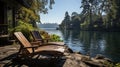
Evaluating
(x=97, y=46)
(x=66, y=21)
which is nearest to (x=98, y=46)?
(x=97, y=46)

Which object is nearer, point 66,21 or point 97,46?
point 97,46

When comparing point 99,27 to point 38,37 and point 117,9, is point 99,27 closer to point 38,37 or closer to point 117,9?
point 117,9

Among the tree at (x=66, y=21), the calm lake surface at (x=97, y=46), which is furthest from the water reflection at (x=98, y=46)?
the tree at (x=66, y=21)

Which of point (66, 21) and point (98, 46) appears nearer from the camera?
point (98, 46)

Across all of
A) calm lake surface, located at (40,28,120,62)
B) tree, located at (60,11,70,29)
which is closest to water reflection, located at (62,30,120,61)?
calm lake surface, located at (40,28,120,62)

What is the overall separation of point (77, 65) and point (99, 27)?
9485cm

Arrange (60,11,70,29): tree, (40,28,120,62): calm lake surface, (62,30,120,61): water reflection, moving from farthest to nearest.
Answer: (60,11,70,29): tree → (62,30,120,61): water reflection → (40,28,120,62): calm lake surface

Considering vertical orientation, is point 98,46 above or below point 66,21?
below

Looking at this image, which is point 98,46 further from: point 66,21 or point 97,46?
point 66,21

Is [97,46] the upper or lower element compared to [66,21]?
lower

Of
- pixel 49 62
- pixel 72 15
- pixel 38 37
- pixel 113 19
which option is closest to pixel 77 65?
pixel 49 62

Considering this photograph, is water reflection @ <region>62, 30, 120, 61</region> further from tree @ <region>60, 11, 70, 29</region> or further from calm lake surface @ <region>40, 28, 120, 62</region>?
tree @ <region>60, 11, 70, 29</region>

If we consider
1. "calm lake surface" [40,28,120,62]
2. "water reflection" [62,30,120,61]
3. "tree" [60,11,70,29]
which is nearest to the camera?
"calm lake surface" [40,28,120,62]

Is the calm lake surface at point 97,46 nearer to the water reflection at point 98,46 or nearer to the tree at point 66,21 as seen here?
the water reflection at point 98,46
